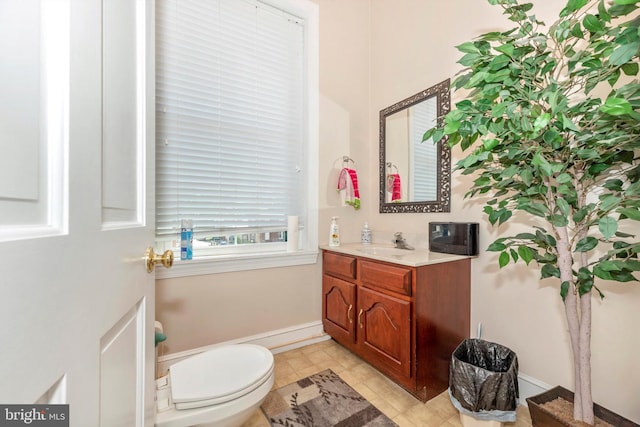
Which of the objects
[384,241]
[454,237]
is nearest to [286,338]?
[384,241]

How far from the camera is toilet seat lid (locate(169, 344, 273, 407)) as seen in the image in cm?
99

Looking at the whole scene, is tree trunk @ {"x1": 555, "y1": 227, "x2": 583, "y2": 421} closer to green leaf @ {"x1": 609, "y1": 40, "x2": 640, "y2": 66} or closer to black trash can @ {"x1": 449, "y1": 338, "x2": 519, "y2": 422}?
black trash can @ {"x1": 449, "y1": 338, "x2": 519, "y2": 422}

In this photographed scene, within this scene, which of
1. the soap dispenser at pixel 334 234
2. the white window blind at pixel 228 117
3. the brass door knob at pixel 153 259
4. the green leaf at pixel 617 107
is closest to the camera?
the green leaf at pixel 617 107

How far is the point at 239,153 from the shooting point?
1.89 m

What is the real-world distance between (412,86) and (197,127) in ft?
5.34

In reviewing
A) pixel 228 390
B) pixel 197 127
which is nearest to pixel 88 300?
pixel 228 390

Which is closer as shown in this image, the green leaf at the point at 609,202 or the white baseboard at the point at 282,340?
the green leaf at the point at 609,202

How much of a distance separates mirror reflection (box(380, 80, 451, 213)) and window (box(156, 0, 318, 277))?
0.64 metres

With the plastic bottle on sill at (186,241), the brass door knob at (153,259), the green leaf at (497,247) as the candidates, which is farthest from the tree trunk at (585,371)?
the plastic bottle on sill at (186,241)

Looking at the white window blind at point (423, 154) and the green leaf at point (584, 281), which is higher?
the white window blind at point (423, 154)

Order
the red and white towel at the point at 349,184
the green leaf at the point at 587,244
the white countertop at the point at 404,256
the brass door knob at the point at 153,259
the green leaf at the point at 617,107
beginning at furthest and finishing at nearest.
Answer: the red and white towel at the point at 349,184, the white countertop at the point at 404,256, the green leaf at the point at 587,244, the brass door knob at the point at 153,259, the green leaf at the point at 617,107

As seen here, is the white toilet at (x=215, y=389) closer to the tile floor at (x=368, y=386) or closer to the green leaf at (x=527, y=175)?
the tile floor at (x=368, y=386)

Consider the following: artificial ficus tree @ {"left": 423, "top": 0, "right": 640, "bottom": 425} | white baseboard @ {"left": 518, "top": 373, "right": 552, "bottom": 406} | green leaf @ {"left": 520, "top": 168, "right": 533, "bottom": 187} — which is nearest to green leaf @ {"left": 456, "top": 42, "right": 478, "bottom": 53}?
artificial ficus tree @ {"left": 423, "top": 0, "right": 640, "bottom": 425}

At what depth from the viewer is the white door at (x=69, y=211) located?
0.92ft
